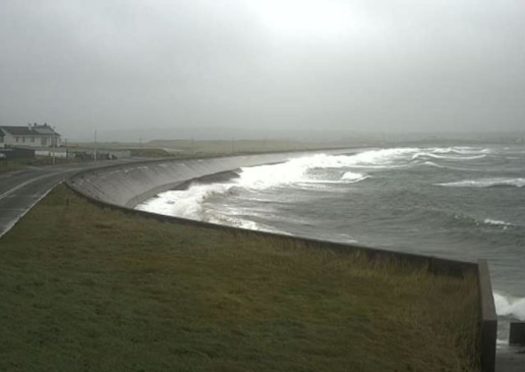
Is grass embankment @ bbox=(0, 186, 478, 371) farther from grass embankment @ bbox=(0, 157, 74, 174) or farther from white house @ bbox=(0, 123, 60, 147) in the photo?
white house @ bbox=(0, 123, 60, 147)

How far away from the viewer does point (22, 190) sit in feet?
111

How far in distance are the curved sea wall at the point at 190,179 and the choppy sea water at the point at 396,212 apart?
1731mm

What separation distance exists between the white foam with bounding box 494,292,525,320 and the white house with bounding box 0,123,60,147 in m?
79.0

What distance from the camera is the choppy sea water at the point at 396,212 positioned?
24.6m

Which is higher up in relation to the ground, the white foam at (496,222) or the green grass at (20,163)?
the green grass at (20,163)

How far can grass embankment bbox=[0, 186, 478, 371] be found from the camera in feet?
30.0

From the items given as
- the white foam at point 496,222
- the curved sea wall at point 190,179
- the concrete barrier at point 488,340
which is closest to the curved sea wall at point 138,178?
the curved sea wall at point 190,179

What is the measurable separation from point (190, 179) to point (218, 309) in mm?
51145

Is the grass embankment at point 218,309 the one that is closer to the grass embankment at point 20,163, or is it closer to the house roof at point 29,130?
the grass embankment at point 20,163

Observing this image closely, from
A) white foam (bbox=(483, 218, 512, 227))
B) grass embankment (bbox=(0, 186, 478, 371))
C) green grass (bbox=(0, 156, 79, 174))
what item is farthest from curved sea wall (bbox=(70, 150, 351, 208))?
white foam (bbox=(483, 218, 512, 227))

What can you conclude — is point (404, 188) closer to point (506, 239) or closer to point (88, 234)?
point (506, 239)

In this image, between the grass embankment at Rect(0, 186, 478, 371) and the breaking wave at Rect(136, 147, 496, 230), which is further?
the breaking wave at Rect(136, 147, 496, 230)

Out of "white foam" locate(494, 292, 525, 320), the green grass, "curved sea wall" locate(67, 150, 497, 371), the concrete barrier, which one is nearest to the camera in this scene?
the concrete barrier

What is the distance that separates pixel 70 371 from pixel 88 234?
12.2 meters
